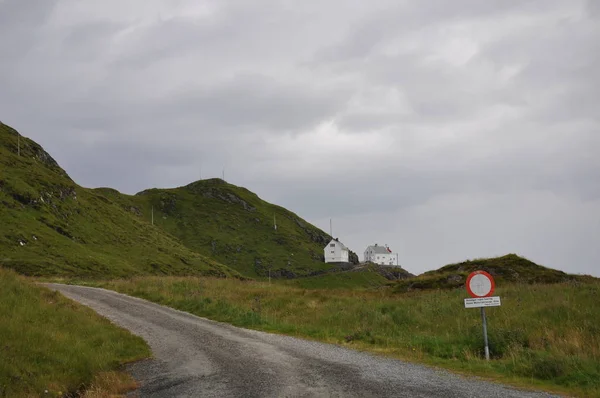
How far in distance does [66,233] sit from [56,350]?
288 feet

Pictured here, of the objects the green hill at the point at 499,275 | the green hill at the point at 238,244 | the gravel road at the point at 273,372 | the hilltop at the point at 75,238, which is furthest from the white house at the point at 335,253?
the gravel road at the point at 273,372

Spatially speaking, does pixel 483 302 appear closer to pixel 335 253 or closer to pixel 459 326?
pixel 459 326

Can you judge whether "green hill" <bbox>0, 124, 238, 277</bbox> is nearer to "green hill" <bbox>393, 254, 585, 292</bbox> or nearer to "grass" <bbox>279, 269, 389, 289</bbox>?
"grass" <bbox>279, 269, 389, 289</bbox>

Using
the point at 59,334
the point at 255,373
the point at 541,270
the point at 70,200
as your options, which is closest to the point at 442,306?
the point at 255,373

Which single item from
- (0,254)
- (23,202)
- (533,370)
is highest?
(23,202)

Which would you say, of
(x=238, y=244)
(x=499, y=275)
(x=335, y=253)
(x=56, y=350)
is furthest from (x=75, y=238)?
(x=335, y=253)

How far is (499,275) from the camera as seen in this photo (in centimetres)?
4356

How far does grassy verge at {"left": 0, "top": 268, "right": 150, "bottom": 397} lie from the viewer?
11.5 metres

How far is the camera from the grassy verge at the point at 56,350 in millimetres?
11492

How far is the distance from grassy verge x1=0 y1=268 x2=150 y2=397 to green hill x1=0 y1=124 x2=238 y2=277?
50423 millimetres

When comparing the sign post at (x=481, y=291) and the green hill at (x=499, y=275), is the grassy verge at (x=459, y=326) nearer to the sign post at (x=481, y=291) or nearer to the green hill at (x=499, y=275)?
the sign post at (x=481, y=291)

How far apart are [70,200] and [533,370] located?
112 meters

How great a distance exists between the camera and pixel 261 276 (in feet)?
506

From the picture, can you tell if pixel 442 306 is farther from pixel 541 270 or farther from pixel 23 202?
pixel 23 202
